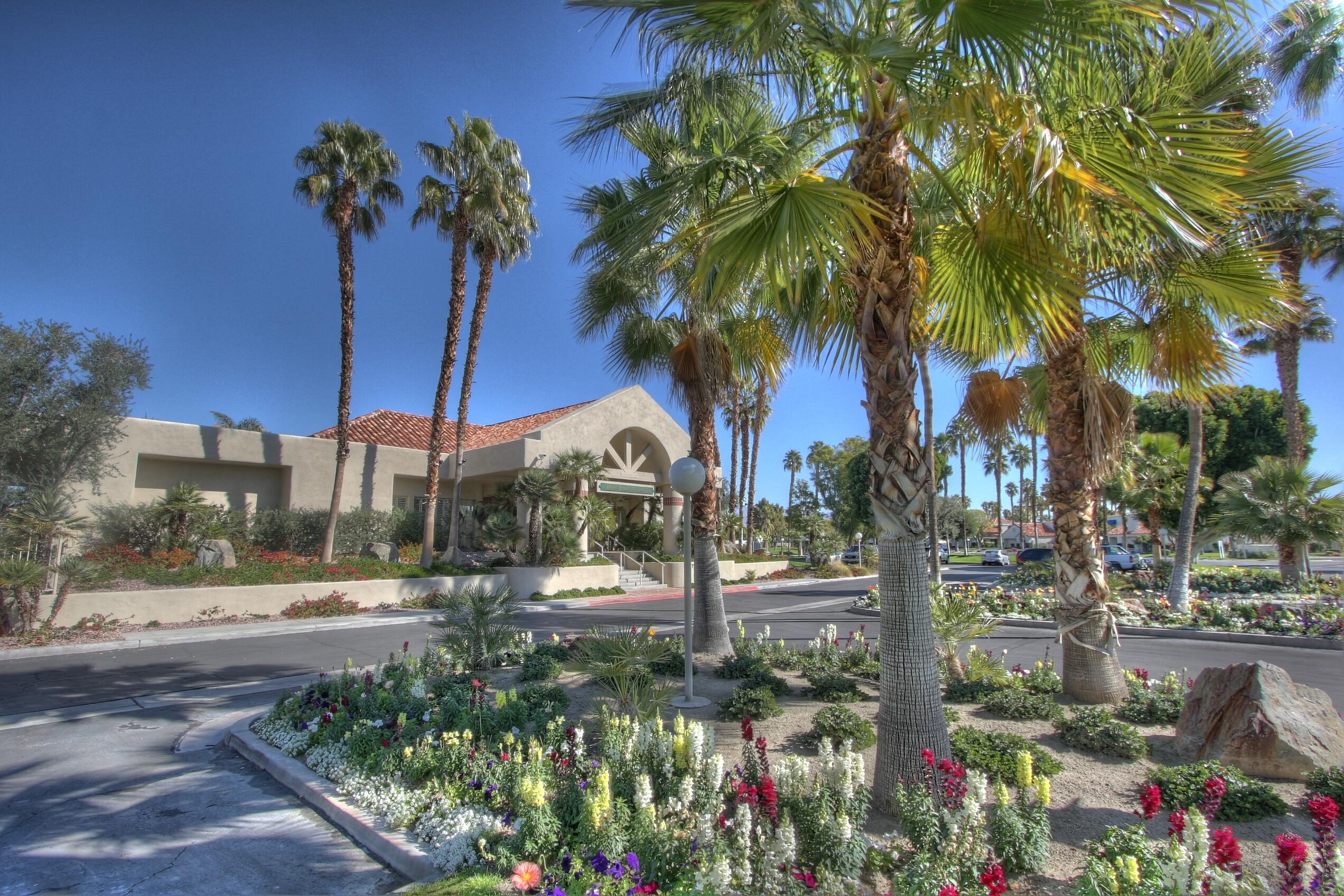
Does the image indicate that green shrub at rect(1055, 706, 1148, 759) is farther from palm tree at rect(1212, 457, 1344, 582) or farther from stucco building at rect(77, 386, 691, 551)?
palm tree at rect(1212, 457, 1344, 582)

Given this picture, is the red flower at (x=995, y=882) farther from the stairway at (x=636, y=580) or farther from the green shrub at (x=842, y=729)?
the stairway at (x=636, y=580)

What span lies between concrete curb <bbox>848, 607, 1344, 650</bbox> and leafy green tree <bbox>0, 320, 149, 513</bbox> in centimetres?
1754

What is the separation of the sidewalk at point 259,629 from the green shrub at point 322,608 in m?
0.32

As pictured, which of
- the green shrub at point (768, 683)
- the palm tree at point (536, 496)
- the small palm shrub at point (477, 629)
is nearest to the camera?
the green shrub at point (768, 683)

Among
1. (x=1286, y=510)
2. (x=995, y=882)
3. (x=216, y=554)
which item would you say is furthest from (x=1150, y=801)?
(x=216, y=554)

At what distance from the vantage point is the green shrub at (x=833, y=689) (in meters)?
7.18

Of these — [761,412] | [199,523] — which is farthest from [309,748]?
[761,412]

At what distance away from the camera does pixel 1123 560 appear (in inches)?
1358

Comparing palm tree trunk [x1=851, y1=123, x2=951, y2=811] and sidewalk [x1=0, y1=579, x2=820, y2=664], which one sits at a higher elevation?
palm tree trunk [x1=851, y1=123, x2=951, y2=811]

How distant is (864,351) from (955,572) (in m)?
37.2

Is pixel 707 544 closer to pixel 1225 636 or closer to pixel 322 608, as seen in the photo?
pixel 1225 636

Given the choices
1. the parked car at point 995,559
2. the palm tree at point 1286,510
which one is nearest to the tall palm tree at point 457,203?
the palm tree at point 1286,510

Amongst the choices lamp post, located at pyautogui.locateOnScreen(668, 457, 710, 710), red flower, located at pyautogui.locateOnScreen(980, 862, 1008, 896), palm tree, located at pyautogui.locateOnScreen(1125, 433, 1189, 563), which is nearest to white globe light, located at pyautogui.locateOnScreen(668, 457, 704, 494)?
lamp post, located at pyautogui.locateOnScreen(668, 457, 710, 710)

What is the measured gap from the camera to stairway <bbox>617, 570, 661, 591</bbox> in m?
26.1
